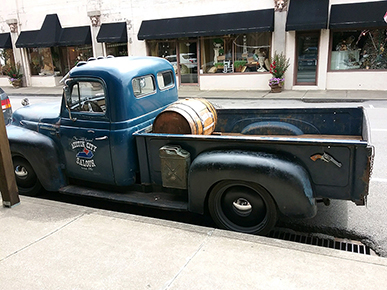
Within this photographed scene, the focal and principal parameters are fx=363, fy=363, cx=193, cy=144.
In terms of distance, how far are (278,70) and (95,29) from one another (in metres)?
10.7

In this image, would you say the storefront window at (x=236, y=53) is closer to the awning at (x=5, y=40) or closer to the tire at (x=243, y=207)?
the awning at (x=5, y=40)

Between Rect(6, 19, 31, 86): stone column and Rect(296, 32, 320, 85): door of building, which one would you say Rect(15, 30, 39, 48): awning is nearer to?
Rect(6, 19, 31, 86): stone column

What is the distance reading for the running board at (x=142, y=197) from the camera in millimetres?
4453

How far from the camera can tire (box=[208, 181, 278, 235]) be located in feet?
13.1

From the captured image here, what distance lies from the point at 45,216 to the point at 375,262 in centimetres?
381

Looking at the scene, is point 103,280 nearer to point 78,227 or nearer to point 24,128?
point 78,227

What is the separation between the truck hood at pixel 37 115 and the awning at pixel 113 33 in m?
14.7

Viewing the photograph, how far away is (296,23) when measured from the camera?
15.3 metres

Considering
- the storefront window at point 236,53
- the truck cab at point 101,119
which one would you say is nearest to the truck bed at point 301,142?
the truck cab at point 101,119

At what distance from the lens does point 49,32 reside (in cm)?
2150

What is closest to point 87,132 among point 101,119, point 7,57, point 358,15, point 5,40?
point 101,119

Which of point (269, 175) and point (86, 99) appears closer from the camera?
point (269, 175)

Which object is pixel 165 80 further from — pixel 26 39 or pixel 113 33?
pixel 26 39

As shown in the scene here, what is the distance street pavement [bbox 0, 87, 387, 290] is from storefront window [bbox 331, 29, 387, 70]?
47.9 feet
